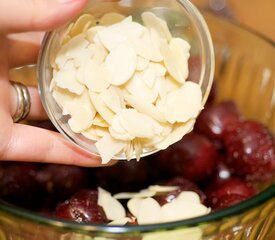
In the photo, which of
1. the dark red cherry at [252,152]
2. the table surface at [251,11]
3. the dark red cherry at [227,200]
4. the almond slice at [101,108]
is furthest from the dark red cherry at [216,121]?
the table surface at [251,11]

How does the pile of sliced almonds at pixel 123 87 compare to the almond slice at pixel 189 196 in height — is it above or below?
above

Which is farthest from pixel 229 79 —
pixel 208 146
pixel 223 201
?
pixel 223 201

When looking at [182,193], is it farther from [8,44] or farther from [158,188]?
[8,44]

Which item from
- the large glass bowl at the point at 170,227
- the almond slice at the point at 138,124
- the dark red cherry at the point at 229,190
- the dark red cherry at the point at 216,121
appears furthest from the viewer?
the dark red cherry at the point at 216,121

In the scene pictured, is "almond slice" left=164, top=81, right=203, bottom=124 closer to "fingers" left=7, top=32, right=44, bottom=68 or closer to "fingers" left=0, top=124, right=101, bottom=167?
"fingers" left=0, top=124, right=101, bottom=167

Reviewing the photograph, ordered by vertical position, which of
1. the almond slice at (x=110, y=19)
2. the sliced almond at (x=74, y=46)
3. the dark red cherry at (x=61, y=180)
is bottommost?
the dark red cherry at (x=61, y=180)

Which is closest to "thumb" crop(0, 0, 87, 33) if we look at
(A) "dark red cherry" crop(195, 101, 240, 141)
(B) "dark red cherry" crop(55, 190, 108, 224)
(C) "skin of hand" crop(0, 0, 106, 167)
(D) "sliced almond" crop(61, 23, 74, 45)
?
(C) "skin of hand" crop(0, 0, 106, 167)

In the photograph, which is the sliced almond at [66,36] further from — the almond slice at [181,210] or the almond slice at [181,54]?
the almond slice at [181,210]
